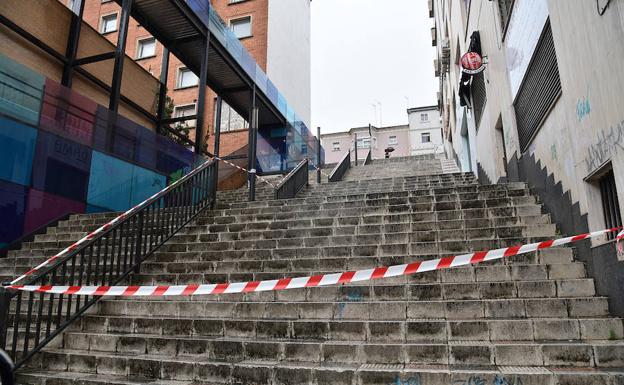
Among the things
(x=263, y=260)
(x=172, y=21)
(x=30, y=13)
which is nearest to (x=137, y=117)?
(x=172, y=21)

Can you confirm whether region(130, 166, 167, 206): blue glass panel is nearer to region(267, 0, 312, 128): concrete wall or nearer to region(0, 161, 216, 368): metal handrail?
region(0, 161, 216, 368): metal handrail

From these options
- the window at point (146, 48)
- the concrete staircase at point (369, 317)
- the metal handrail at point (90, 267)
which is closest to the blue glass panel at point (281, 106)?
the window at point (146, 48)

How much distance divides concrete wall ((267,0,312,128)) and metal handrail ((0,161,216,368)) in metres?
16.6

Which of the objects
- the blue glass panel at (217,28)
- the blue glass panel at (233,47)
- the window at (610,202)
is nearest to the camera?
the window at (610,202)

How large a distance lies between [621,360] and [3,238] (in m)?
9.23

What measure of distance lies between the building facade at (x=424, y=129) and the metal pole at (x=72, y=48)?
3890 centimetres

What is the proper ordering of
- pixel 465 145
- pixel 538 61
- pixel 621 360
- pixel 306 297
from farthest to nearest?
pixel 465 145 → pixel 538 61 → pixel 306 297 → pixel 621 360

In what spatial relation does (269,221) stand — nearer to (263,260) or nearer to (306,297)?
(263,260)

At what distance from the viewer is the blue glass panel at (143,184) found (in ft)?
35.5

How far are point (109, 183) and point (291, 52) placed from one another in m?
19.4

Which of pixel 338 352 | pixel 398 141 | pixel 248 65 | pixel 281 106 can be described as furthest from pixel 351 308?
pixel 398 141

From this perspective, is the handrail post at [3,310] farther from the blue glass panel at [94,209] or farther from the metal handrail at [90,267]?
the blue glass panel at [94,209]

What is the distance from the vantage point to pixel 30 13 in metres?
11.0

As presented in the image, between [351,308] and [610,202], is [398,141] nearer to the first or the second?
[610,202]
